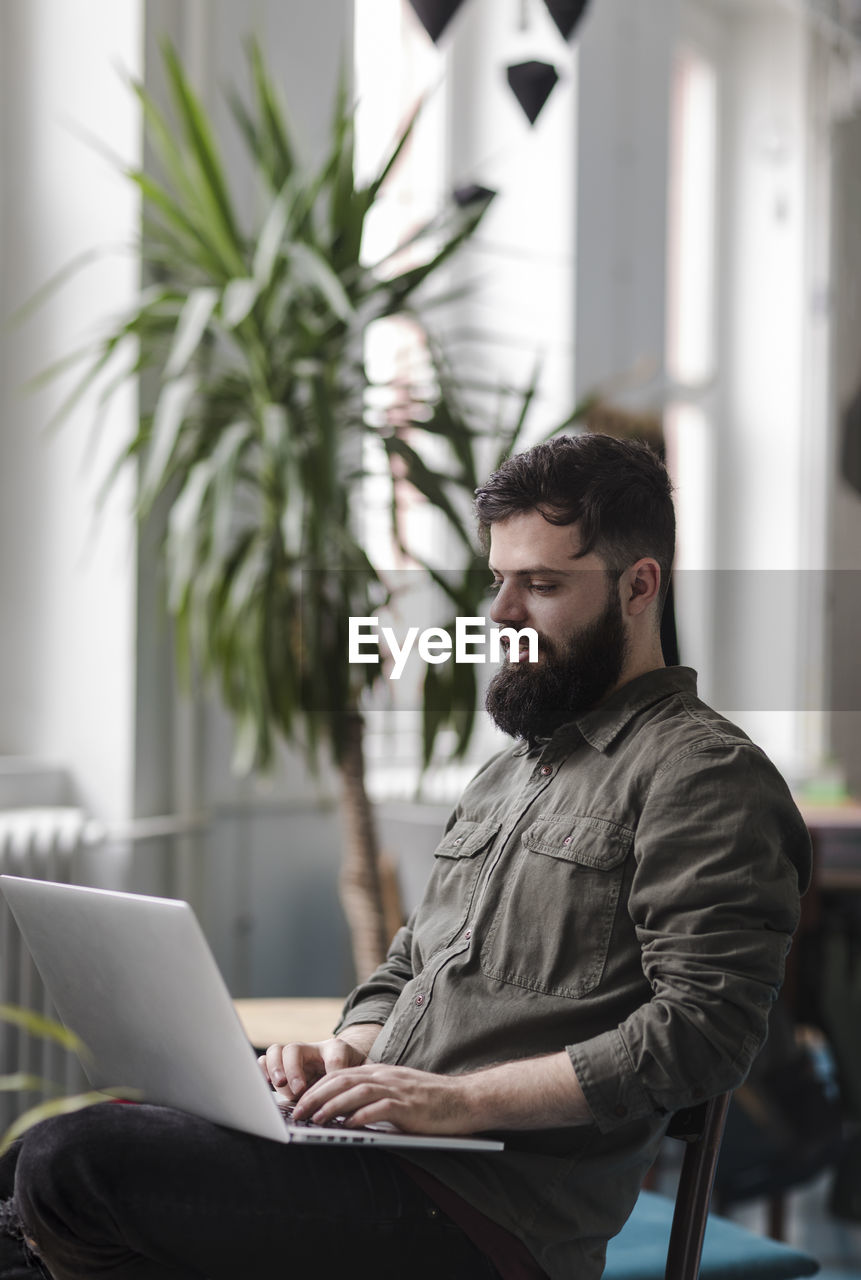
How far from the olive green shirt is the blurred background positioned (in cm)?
105

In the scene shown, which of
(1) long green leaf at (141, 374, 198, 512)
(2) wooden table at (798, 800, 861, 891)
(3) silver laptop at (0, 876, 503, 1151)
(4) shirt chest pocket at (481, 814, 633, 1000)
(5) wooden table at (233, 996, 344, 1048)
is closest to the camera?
(3) silver laptop at (0, 876, 503, 1151)

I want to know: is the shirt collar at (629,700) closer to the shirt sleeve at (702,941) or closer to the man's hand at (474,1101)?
the shirt sleeve at (702,941)

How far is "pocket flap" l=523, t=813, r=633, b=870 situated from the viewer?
1265 mm

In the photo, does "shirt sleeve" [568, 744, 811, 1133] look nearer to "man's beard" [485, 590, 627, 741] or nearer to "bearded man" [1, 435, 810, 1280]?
"bearded man" [1, 435, 810, 1280]

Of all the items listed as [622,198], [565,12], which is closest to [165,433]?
[565,12]

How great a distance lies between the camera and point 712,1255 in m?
1.66

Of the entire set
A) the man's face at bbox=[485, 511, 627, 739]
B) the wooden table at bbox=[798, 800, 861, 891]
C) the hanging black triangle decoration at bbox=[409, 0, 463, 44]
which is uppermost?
the hanging black triangle decoration at bbox=[409, 0, 463, 44]

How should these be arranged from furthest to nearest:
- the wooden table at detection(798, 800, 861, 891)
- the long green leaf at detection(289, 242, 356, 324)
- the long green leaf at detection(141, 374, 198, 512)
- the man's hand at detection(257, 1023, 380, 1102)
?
1. the wooden table at detection(798, 800, 861, 891)
2. the long green leaf at detection(141, 374, 198, 512)
3. the long green leaf at detection(289, 242, 356, 324)
4. the man's hand at detection(257, 1023, 380, 1102)

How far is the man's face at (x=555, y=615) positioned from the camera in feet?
4.33

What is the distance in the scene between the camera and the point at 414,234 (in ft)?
9.57

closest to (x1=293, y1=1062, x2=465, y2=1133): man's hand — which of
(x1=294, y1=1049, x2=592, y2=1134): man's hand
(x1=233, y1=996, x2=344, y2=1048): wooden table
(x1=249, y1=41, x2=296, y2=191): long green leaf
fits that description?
(x1=294, y1=1049, x2=592, y2=1134): man's hand

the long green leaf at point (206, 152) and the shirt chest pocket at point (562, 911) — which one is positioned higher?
the long green leaf at point (206, 152)

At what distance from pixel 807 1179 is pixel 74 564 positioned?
194 centimetres

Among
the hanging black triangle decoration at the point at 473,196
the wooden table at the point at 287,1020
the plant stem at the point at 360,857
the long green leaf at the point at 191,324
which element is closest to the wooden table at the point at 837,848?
the plant stem at the point at 360,857
